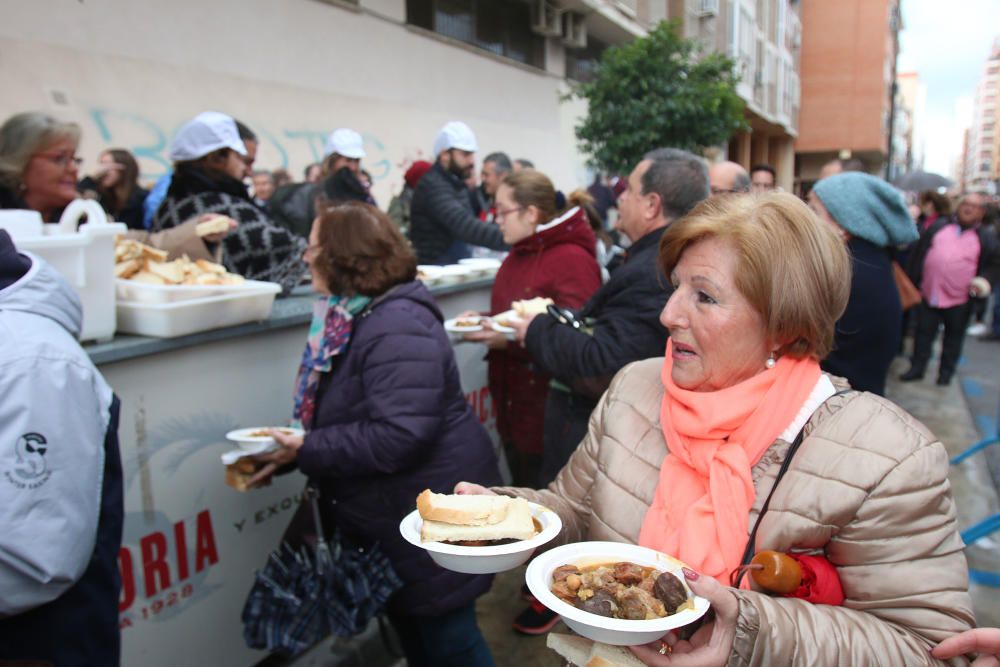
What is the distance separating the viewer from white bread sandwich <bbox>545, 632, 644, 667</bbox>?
132 cm

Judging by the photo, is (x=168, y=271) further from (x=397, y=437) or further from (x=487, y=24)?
(x=487, y=24)

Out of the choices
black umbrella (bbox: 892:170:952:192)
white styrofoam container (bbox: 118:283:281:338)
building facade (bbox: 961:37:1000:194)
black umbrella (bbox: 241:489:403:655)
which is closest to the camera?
black umbrella (bbox: 241:489:403:655)

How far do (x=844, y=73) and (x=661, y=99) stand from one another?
111 feet

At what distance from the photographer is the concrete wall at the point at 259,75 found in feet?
20.2

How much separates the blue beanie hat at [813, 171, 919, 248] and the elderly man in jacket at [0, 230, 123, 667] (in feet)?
10.3

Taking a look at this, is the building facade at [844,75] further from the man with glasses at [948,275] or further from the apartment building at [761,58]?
the man with glasses at [948,275]

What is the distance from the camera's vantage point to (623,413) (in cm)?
188

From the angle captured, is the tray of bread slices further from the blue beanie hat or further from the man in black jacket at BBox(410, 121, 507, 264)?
the blue beanie hat

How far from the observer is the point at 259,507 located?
3.24 meters

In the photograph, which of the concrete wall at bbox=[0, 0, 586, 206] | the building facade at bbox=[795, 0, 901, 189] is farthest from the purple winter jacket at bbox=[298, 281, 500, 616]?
the building facade at bbox=[795, 0, 901, 189]

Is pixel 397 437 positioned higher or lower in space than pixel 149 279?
lower

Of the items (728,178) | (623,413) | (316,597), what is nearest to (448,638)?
(316,597)

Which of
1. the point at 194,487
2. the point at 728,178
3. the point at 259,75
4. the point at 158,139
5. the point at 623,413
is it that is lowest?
the point at 194,487

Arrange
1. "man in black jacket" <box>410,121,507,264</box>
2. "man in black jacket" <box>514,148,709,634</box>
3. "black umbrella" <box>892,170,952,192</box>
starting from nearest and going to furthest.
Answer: "man in black jacket" <box>514,148,709,634</box> < "man in black jacket" <box>410,121,507,264</box> < "black umbrella" <box>892,170,952,192</box>
